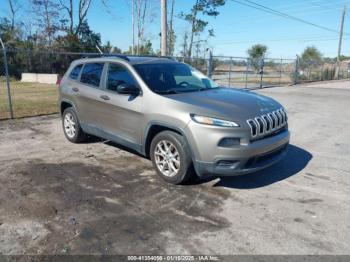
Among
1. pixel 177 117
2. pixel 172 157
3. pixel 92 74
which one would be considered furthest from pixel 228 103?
pixel 92 74

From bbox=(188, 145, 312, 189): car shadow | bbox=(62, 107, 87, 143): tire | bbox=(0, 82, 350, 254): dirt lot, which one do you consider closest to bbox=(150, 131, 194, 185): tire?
bbox=(0, 82, 350, 254): dirt lot

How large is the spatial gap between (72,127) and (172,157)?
3045mm

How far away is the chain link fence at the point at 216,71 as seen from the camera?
17.4 m

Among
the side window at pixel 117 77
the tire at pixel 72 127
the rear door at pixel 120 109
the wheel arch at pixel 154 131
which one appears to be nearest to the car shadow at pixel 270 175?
the wheel arch at pixel 154 131

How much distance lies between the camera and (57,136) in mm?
7312

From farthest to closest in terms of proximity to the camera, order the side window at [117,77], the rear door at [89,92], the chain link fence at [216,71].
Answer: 1. the chain link fence at [216,71]
2. the rear door at [89,92]
3. the side window at [117,77]

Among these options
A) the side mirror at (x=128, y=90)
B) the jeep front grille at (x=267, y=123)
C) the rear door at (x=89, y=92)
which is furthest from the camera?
the rear door at (x=89, y=92)

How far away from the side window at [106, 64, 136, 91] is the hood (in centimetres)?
89

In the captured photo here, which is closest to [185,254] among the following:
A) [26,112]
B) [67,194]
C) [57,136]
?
[67,194]

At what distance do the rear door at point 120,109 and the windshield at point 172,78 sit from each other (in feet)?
0.78

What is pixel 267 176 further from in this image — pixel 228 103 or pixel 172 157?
pixel 172 157

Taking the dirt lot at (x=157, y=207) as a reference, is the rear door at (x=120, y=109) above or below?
above

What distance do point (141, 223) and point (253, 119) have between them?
75.5 inches

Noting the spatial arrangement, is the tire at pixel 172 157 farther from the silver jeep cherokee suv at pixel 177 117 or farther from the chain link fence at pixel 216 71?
the chain link fence at pixel 216 71
